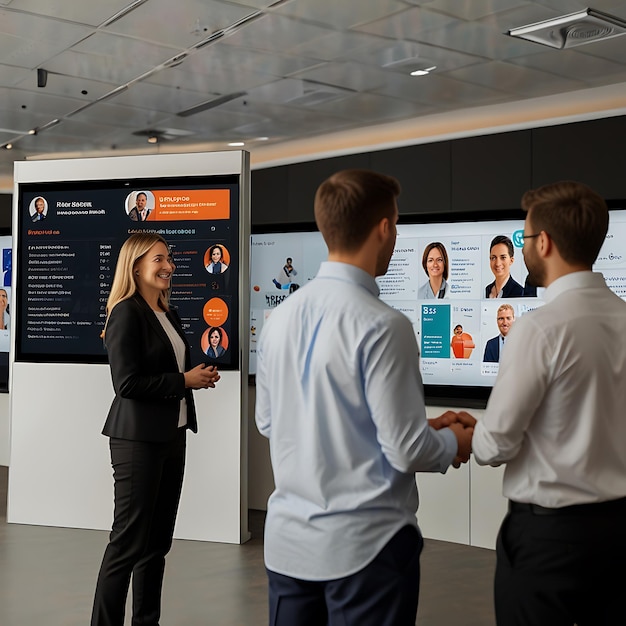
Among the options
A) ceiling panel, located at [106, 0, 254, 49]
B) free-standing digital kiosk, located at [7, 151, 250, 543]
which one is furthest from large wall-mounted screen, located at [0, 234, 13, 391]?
ceiling panel, located at [106, 0, 254, 49]

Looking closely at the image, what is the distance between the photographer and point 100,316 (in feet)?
20.4

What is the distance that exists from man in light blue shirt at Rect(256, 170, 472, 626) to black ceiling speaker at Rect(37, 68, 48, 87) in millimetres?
4685

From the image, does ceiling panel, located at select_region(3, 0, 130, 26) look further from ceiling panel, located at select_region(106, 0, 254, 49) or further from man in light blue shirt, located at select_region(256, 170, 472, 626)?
man in light blue shirt, located at select_region(256, 170, 472, 626)

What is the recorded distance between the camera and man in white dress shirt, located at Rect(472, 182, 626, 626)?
214cm

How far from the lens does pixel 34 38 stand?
17.9ft

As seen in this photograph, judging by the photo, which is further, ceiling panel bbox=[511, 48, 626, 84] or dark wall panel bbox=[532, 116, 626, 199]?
dark wall panel bbox=[532, 116, 626, 199]

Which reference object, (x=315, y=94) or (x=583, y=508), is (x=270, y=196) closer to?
(x=315, y=94)

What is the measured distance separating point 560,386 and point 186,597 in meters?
3.34

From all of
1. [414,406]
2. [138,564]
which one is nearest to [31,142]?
[138,564]

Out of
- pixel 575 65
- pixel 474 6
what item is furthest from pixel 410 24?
pixel 575 65

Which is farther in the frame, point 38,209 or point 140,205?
point 38,209

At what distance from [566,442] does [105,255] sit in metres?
4.60

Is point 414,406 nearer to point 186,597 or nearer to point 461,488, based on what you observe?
point 186,597

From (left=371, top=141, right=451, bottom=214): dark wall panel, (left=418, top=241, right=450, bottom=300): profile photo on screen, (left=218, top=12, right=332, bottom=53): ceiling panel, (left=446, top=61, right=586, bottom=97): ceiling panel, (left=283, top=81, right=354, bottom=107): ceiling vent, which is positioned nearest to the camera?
(left=218, top=12, right=332, bottom=53): ceiling panel
